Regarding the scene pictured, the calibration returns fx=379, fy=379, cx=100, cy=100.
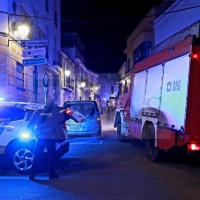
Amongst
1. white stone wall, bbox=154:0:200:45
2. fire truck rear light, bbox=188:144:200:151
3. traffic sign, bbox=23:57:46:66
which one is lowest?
fire truck rear light, bbox=188:144:200:151

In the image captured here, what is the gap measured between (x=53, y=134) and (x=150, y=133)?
344 centimetres

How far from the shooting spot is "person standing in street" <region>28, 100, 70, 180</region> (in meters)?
8.22

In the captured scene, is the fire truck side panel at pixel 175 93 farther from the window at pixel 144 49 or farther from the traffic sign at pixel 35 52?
the window at pixel 144 49

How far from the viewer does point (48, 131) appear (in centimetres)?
828

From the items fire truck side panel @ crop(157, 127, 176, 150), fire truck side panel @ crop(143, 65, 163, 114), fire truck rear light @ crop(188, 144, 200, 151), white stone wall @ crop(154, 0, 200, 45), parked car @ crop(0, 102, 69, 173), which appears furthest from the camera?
white stone wall @ crop(154, 0, 200, 45)

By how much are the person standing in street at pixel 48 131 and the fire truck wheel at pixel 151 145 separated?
284 centimetres

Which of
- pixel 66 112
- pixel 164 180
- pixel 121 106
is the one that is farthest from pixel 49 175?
pixel 121 106

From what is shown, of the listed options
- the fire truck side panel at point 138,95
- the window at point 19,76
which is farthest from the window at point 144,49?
the fire truck side panel at point 138,95

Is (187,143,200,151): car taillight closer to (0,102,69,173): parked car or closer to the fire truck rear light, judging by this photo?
the fire truck rear light

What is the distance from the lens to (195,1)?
779 inches

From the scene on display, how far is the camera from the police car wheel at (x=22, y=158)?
28.3 feet

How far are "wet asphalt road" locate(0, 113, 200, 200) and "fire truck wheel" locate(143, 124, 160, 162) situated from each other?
206mm

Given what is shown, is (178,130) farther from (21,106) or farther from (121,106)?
(121,106)

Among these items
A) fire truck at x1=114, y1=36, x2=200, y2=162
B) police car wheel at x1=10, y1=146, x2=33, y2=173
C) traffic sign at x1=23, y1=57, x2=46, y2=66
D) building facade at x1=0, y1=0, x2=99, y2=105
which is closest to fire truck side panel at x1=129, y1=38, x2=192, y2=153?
fire truck at x1=114, y1=36, x2=200, y2=162
